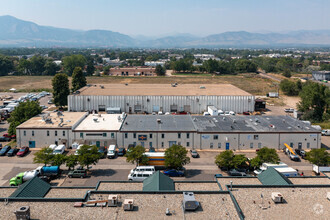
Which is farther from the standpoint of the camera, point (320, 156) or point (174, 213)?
point (320, 156)

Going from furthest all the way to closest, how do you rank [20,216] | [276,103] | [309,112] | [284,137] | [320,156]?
[276,103]
[309,112]
[284,137]
[320,156]
[20,216]

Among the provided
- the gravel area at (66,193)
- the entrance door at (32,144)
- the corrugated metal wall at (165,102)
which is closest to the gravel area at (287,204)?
the gravel area at (66,193)

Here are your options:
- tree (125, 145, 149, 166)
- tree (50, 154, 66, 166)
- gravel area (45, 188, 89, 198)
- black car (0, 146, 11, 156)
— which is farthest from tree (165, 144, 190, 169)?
black car (0, 146, 11, 156)

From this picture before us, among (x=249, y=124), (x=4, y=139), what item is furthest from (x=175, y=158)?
(x=4, y=139)

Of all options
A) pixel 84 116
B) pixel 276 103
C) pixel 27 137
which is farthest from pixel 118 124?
pixel 276 103

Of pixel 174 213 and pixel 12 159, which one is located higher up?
pixel 174 213

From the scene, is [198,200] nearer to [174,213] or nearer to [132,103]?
[174,213]

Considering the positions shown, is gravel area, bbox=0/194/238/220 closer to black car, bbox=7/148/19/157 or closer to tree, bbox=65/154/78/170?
tree, bbox=65/154/78/170
